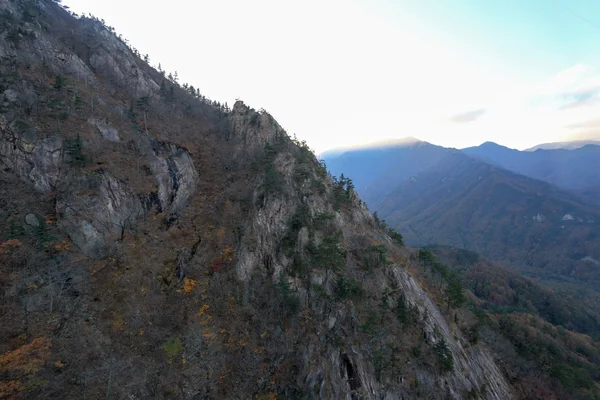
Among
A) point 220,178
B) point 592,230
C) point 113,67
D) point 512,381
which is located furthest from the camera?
point 592,230

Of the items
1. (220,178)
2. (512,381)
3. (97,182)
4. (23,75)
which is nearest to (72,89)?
(23,75)

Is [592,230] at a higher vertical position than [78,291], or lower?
lower

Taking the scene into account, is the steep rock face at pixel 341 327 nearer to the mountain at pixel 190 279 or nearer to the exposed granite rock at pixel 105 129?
the mountain at pixel 190 279

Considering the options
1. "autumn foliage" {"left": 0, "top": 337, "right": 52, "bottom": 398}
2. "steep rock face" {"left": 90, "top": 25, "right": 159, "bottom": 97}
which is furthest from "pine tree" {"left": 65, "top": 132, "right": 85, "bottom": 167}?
"steep rock face" {"left": 90, "top": 25, "right": 159, "bottom": 97}

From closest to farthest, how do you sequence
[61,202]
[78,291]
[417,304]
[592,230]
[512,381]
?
[78,291]
[61,202]
[417,304]
[512,381]
[592,230]

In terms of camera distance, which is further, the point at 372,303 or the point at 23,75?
the point at 23,75

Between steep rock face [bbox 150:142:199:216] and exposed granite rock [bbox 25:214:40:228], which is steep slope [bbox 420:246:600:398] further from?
exposed granite rock [bbox 25:214:40:228]

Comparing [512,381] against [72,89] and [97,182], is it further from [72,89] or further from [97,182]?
[72,89]

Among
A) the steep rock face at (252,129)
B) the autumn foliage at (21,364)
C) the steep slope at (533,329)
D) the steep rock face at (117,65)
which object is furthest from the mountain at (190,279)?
the steep rock face at (117,65)
